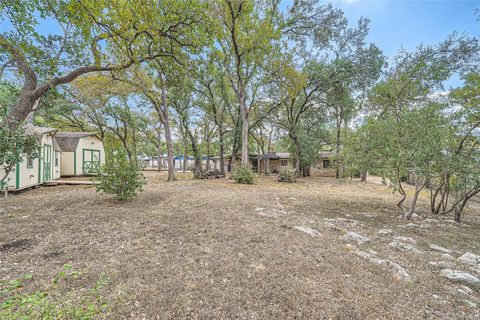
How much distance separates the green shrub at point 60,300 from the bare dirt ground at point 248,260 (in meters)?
0.18

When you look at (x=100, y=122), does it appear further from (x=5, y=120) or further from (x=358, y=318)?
(x=358, y=318)

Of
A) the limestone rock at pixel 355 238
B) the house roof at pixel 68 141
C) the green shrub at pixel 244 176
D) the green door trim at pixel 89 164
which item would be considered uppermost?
the house roof at pixel 68 141

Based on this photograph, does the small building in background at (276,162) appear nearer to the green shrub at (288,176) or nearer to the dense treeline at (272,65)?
the green shrub at (288,176)

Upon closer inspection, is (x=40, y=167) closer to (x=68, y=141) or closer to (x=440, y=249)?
(x=68, y=141)

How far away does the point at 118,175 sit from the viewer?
572 cm

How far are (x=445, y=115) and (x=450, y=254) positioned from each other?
3.61 m

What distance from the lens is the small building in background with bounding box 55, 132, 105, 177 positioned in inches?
575

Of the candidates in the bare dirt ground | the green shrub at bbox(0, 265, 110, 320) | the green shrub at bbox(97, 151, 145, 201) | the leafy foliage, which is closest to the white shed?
the green shrub at bbox(97, 151, 145, 201)

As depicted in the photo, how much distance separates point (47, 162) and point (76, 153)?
372 cm

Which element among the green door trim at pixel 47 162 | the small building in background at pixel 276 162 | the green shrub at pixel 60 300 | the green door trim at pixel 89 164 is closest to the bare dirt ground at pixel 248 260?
the green shrub at pixel 60 300

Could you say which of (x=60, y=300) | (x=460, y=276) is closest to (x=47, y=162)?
(x=60, y=300)

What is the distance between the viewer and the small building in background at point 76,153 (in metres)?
14.6

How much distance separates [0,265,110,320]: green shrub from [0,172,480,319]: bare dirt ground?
0.59 feet

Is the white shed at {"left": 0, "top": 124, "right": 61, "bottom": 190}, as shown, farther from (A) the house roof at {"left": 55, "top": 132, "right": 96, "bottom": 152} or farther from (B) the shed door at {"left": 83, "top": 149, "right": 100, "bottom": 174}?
(B) the shed door at {"left": 83, "top": 149, "right": 100, "bottom": 174}
